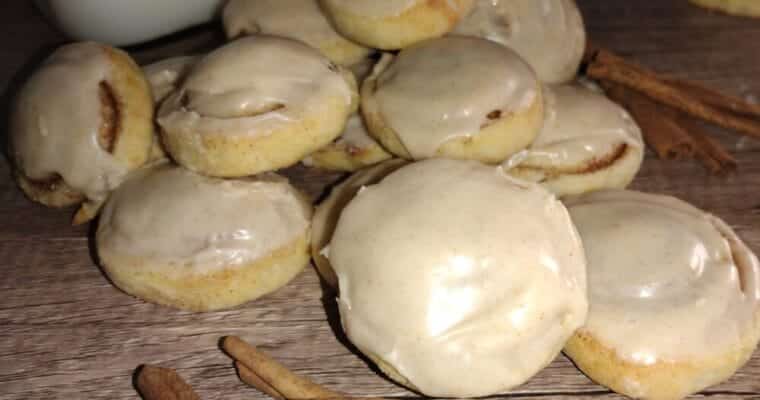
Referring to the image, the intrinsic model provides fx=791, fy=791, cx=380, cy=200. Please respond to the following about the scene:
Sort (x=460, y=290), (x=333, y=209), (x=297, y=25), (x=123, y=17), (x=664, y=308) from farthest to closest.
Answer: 1. (x=123, y=17)
2. (x=297, y=25)
3. (x=333, y=209)
4. (x=664, y=308)
5. (x=460, y=290)

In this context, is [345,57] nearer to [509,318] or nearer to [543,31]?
[543,31]

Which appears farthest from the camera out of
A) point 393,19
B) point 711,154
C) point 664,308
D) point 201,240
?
point 711,154

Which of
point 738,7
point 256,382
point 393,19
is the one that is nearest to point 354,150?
point 393,19

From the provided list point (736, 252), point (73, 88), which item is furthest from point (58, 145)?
point (736, 252)

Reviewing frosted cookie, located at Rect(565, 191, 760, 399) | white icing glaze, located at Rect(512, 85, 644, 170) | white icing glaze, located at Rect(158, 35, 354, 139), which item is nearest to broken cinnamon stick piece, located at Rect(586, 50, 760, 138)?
white icing glaze, located at Rect(512, 85, 644, 170)

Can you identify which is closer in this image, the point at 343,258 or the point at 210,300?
the point at 343,258

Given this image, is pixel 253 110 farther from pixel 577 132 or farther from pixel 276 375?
pixel 577 132

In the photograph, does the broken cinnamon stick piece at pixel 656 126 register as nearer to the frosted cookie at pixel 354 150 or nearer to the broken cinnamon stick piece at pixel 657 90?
the broken cinnamon stick piece at pixel 657 90
